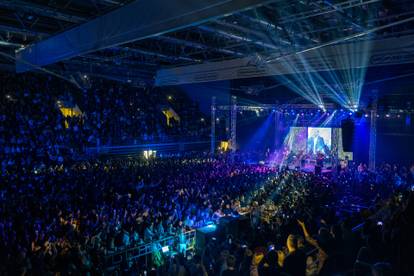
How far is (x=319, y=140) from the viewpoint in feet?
70.7

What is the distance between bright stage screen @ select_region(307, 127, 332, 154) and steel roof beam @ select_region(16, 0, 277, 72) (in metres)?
17.0

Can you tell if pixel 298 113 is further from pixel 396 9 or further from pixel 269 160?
pixel 396 9

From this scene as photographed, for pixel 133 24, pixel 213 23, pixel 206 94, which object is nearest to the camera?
pixel 133 24

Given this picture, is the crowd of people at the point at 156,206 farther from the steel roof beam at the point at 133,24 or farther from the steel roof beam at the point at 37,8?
the steel roof beam at the point at 37,8

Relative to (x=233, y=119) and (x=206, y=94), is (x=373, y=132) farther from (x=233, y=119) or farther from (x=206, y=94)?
(x=206, y=94)

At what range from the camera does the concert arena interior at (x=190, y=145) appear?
5375 mm

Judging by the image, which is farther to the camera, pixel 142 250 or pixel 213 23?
pixel 213 23

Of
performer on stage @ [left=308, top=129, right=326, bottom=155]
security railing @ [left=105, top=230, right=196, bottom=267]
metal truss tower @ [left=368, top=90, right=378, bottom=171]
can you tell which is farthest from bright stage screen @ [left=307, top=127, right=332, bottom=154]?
security railing @ [left=105, top=230, right=196, bottom=267]

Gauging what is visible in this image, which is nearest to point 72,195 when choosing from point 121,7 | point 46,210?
point 46,210

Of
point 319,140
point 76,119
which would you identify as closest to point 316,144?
point 319,140

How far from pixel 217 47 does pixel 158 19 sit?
5935mm

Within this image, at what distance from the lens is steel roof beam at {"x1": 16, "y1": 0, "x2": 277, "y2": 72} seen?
16.3ft

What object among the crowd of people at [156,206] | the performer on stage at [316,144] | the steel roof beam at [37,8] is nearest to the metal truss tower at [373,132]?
the crowd of people at [156,206]

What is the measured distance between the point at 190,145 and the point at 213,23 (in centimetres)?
1393
